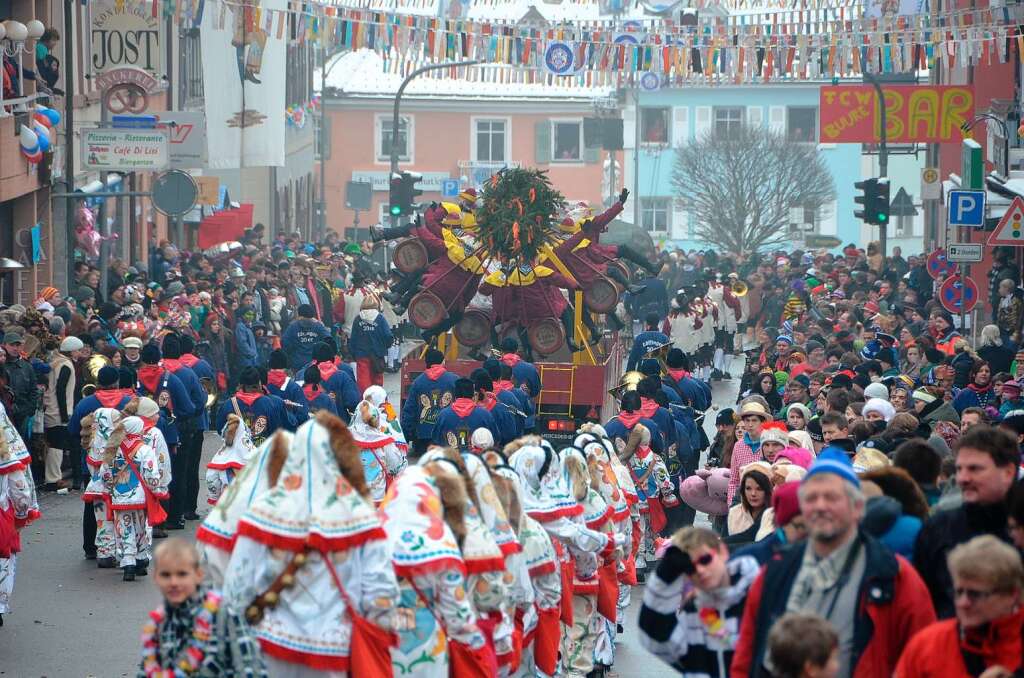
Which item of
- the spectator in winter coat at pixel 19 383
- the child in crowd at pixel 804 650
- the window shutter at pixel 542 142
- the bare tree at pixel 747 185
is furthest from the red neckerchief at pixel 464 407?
the window shutter at pixel 542 142

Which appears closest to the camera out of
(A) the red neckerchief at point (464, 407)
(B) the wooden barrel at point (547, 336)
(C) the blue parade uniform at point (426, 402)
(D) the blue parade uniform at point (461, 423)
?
(D) the blue parade uniform at point (461, 423)

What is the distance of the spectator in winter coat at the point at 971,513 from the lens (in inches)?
261

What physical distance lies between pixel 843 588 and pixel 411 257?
16029 millimetres

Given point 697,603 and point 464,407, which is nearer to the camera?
point 697,603

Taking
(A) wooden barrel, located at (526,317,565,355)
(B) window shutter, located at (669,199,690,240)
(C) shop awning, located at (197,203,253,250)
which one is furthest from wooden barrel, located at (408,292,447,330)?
(B) window shutter, located at (669,199,690,240)

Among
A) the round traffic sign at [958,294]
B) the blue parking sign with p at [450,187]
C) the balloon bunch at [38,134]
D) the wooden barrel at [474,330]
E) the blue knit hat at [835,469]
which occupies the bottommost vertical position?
the wooden barrel at [474,330]

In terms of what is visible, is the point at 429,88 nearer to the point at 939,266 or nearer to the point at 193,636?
the point at 939,266

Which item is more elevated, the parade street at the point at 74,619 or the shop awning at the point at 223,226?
the shop awning at the point at 223,226

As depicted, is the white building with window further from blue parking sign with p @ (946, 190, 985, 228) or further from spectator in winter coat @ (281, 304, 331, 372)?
blue parking sign with p @ (946, 190, 985, 228)

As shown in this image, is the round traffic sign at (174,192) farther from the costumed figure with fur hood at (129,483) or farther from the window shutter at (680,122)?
the window shutter at (680,122)

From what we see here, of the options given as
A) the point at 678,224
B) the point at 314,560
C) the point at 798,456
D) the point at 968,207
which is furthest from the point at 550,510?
the point at 678,224

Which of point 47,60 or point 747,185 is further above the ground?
point 47,60

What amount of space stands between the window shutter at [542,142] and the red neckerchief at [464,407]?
174ft

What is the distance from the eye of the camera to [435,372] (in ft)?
61.7
